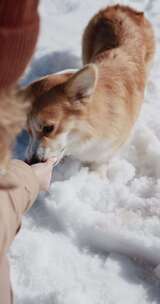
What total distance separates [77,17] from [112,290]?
295cm

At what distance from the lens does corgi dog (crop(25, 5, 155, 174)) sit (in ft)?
8.43

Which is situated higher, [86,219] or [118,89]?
[118,89]

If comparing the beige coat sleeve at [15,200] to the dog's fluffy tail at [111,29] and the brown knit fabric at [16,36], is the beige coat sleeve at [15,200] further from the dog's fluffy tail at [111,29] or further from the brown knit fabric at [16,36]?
the dog's fluffy tail at [111,29]

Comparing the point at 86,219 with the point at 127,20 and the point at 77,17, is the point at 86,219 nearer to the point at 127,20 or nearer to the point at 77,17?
the point at 127,20

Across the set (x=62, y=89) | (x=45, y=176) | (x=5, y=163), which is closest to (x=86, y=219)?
(x=45, y=176)

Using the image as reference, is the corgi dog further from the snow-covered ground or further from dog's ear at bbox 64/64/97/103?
the snow-covered ground

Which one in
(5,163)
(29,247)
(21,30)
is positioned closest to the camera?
(21,30)

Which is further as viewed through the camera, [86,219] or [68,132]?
[68,132]

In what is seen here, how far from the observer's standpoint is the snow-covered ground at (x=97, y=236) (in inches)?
87.3

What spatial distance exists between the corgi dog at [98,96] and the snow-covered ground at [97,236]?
160 millimetres

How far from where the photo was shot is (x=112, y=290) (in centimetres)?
222

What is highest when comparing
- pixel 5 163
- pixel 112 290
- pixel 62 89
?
pixel 5 163

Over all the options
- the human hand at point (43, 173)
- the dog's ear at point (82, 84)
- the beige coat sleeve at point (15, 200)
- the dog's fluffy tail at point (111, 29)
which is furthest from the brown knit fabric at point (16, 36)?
the dog's fluffy tail at point (111, 29)

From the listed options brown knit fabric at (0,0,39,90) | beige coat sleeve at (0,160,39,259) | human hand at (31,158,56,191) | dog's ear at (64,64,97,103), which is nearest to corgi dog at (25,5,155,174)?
dog's ear at (64,64,97,103)
